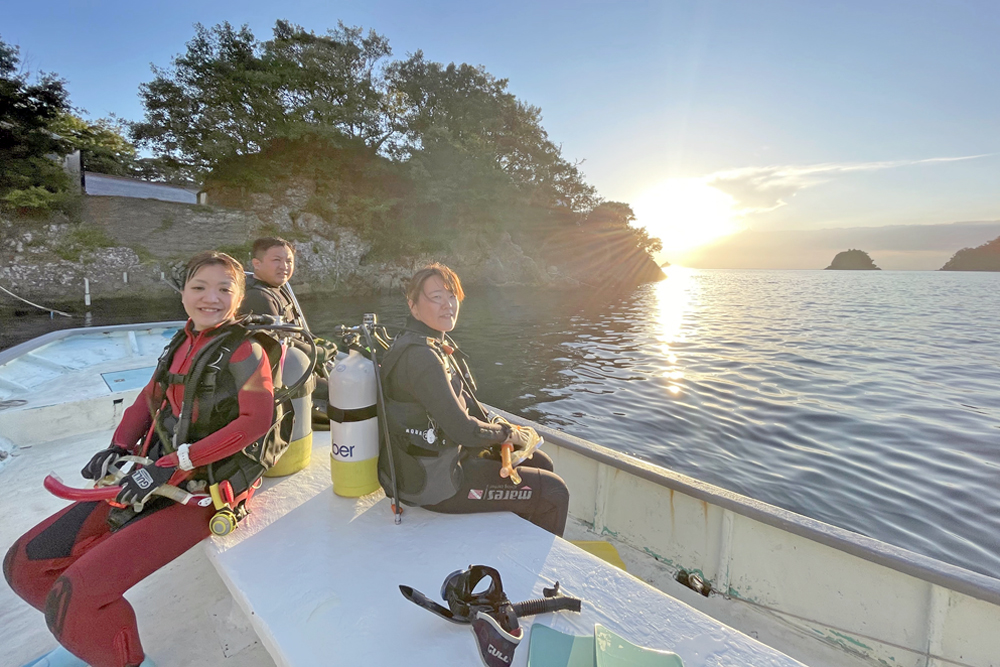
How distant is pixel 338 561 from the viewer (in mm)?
2070

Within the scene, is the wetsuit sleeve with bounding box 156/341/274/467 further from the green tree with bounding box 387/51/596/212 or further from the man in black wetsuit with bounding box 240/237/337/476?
the green tree with bounding box 387/51/596/212

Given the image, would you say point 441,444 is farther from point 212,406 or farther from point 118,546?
point 118,546

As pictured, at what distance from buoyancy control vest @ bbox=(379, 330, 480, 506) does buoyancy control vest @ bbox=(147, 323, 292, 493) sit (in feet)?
2.23

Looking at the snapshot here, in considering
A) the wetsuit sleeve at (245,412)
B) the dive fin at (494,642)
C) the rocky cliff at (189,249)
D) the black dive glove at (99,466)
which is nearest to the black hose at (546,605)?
the dive fin at (494,642)

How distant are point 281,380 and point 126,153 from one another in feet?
138

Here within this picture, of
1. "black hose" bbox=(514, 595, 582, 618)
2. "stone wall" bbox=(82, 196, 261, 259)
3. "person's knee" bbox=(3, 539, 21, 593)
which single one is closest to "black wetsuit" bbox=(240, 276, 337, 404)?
"person's knee" bbox=(3, 539, 21, 593)

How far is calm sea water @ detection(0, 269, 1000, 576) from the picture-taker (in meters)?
5.26

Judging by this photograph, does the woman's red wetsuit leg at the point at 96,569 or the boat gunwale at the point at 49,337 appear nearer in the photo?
the woman's red wetsuit leg at the point at 96,569

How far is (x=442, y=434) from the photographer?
241 centimetres

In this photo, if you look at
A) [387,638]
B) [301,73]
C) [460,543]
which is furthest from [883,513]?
[301,73]

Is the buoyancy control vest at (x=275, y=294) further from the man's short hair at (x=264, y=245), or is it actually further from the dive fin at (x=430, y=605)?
the dive fin at (x=430, y=605)

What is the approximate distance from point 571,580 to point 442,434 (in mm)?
969

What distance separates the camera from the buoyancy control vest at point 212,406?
2102 millimetres

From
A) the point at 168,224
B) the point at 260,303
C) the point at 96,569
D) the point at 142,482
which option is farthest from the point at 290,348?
the point at 168,224
